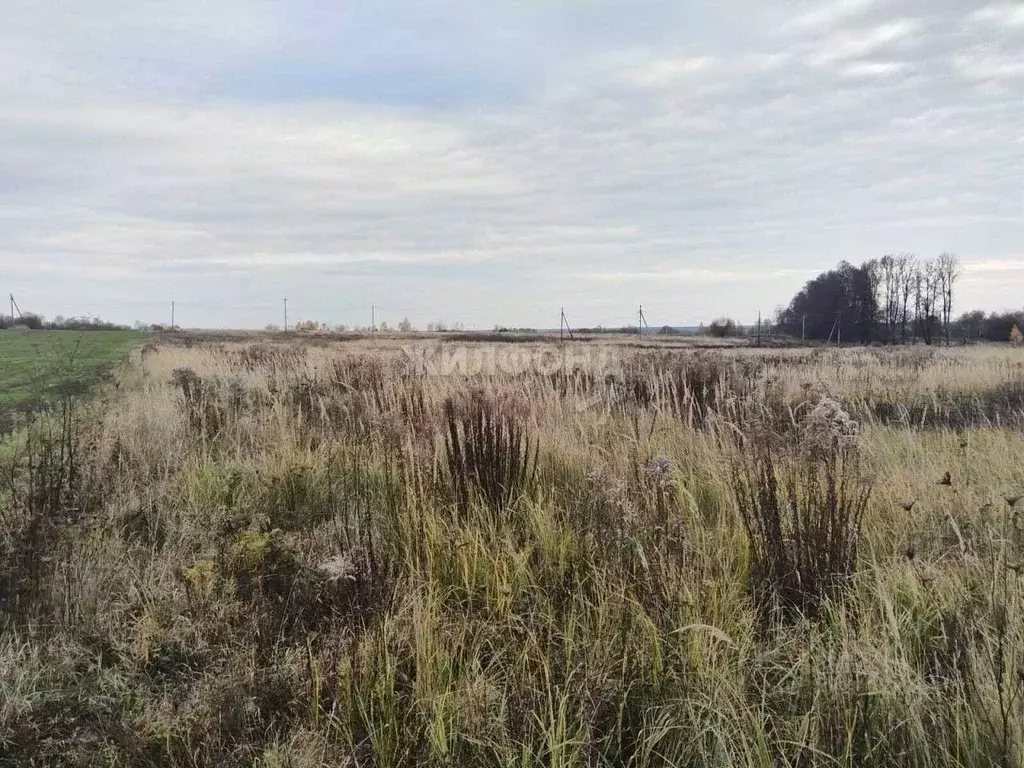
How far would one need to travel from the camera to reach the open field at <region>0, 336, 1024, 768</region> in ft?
7.21

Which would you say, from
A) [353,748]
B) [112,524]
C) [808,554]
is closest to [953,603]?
[808,554]

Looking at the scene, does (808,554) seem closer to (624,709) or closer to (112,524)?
(624,709)

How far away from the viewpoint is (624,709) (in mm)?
2340

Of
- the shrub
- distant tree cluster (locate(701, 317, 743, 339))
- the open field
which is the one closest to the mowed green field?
the open field

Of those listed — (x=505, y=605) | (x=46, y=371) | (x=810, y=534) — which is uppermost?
(x=46, y=371)

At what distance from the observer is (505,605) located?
2939mm

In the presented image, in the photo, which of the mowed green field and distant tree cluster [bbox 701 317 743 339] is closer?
the mowed green field

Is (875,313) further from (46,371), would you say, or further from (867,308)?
(46,371)

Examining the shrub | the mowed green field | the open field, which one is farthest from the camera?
the mowed green field

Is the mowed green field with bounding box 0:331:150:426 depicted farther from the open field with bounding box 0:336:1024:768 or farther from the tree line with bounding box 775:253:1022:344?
the tree line with bounding box 775:253:1022:344

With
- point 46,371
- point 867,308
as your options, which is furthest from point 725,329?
point 46,371

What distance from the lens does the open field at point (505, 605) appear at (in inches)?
86.5

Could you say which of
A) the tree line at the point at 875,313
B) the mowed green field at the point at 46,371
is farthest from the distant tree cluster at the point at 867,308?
the mowed green field at the point at 46,371

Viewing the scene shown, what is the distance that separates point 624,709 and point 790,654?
0.67 m
